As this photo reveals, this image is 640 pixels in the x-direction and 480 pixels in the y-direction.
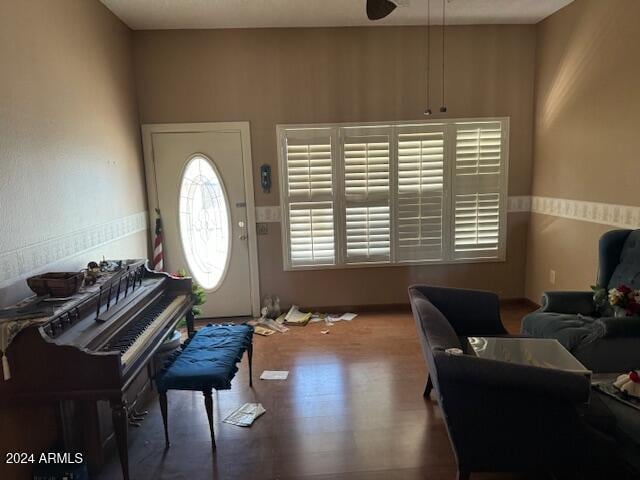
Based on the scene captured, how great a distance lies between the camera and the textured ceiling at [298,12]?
341 cm

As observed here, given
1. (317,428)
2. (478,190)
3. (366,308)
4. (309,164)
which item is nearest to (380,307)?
(366,308)

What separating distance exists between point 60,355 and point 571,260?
3.92 metres

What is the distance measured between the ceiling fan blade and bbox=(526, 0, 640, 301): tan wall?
76.6 inches

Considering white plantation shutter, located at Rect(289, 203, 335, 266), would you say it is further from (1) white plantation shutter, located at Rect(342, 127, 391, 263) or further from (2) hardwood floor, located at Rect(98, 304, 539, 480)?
(2) hardwood floor, located at Rect(98, 304, 539, 480)

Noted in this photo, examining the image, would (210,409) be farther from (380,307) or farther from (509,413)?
(380,307)

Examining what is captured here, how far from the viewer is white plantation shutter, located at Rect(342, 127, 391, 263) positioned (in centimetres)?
417

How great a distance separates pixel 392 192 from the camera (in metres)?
4.25

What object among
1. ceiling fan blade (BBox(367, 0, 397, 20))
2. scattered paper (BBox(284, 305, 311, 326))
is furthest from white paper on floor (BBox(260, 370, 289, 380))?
ceiling fan blade (BBox(367, 0, 397, 20))

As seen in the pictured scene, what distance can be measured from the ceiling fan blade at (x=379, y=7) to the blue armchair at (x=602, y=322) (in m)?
2.10

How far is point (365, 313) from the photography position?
4410mm

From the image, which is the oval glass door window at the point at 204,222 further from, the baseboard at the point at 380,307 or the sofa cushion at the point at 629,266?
the sofa cushion at the point at 629,266

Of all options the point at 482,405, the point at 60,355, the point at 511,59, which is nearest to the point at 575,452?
the point at 482,405

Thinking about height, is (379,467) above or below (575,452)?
below

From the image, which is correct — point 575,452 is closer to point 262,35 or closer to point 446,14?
point 446,14
